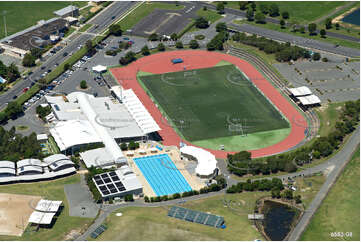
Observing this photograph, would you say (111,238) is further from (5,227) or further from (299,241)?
(299,241)

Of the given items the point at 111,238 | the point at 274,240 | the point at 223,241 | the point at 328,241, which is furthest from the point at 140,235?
the point at 328,241

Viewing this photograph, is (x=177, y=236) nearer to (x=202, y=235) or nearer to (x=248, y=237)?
(x=202, y=235)

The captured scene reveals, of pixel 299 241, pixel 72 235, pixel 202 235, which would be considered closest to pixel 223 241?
pixel 202 235

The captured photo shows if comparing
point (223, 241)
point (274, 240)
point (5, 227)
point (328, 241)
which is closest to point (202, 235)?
point (223, 241)

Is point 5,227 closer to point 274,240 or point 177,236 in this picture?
point 177,236

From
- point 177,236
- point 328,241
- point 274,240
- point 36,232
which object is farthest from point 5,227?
point 328,241
